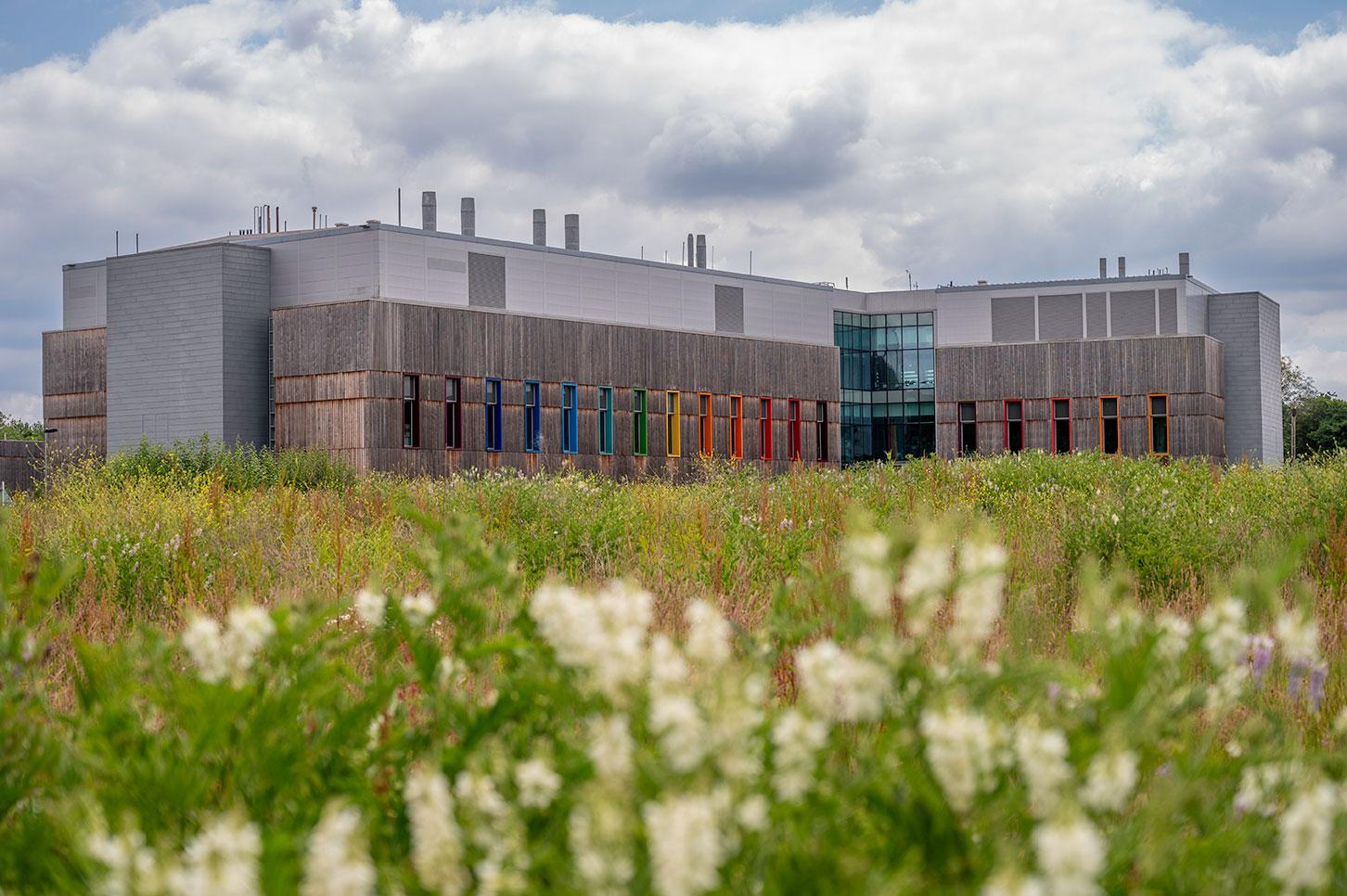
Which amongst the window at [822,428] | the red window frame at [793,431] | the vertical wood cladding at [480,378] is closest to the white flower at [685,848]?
the vertical wood cladding at [480,378]

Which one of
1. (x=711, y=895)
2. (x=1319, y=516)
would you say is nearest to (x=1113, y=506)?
(x=1319, y=516)

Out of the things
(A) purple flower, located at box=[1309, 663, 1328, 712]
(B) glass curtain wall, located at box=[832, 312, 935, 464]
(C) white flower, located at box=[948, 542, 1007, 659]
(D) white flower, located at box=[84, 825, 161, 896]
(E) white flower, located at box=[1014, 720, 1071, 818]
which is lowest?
(A) purple flower, located at box=[1309, 663, 1328, 712]

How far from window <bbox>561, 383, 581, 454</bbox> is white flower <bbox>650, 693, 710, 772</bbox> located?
117ft

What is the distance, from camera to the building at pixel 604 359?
35.2m

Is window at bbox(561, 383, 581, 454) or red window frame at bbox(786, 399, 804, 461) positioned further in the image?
red window frame at bbox(786, 399, 804, 461)

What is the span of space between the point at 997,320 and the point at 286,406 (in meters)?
24.8

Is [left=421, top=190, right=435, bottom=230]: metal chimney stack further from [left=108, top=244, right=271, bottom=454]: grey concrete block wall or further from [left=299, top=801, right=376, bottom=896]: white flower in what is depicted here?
[left=299, top=801, right=376, bottom=896]: white flower

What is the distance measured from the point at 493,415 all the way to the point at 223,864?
114 feet

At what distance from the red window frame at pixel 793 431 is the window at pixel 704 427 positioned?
137 inches

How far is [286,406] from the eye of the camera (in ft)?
116

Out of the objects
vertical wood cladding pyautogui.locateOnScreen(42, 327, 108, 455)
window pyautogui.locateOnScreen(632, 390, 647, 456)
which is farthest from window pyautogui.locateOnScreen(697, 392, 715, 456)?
vertical wood cladding pyautogui.locateOnScreen(42, 327, 108, 455)

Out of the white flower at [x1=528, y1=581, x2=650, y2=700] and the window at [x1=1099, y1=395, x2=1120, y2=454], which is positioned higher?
the window at [x1=1099, y1=395, x2=1120, y2=454]

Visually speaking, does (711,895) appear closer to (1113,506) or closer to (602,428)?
(1113,506)

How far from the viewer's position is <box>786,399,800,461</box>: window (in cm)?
4372
